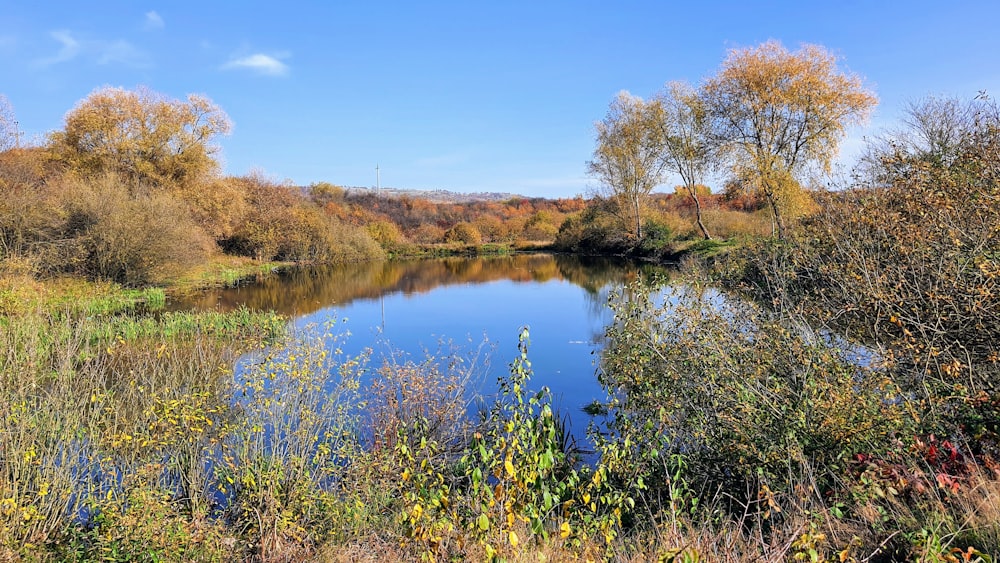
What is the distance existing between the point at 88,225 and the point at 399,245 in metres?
27.2

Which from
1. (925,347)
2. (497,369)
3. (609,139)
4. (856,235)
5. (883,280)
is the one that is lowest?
(497,369)

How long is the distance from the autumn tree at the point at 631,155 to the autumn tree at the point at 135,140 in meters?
21.1

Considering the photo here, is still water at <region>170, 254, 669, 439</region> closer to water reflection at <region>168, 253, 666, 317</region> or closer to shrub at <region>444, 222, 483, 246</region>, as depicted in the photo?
water reflection at <region>168, 253, 666, 317</region>

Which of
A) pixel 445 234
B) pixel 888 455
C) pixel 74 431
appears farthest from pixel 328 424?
pixel 445 234

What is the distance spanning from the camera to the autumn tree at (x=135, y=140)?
24578mm

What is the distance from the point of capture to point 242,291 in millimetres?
20875

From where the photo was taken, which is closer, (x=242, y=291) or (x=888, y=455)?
(x=888, y=455)

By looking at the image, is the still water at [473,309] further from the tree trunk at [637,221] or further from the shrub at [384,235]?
the shrub at [384,235]

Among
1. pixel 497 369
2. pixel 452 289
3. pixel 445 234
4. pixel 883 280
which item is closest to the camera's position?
pixel 883 280

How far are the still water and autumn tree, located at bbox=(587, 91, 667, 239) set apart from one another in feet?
15.7

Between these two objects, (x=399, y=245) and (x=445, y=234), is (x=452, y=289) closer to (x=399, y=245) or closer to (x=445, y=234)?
(x=399, y=245)

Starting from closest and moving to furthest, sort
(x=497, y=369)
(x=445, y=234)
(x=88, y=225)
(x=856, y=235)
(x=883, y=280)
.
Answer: (x=883, y=280), (x=856, y=235), (x=497, y=369), (x=88, y=225), (x=445, y=234)

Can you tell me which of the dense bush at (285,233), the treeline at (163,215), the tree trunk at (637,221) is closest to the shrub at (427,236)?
the treeline at (163,215)

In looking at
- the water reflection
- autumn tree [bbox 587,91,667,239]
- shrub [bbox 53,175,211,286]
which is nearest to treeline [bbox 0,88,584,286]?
shrub [bbox 53,175,211,286]
